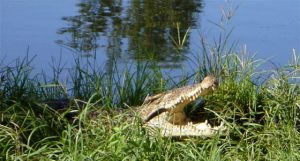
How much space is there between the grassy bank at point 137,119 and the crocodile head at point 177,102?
118mm

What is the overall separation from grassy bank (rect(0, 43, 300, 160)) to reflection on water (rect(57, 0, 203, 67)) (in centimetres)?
158

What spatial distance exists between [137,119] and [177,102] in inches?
21.0

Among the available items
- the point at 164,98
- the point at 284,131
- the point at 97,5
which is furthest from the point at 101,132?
the point at 97,5

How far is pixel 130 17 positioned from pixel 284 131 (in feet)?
21.0

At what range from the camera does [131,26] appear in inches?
376

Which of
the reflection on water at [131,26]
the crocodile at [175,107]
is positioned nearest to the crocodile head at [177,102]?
the crocodile at [175,107]

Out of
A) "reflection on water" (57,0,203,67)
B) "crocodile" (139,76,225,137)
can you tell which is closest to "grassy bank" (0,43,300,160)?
"crocodile" (139,76,225,137)

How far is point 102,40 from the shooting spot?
862 centimetres

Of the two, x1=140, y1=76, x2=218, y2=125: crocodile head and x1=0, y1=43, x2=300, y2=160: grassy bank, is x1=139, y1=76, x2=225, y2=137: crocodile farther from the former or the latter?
x1=0, y1=43, x2=300, y2=160: grassy bank

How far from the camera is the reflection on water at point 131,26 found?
7.63 metres

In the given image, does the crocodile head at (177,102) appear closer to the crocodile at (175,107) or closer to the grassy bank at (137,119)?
the crocodile at (175,107)

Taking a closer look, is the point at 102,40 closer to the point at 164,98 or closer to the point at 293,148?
the point at 164,98

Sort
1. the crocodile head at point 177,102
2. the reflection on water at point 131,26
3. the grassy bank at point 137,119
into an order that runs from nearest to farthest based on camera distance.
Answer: the grassy bank at point 137,119 < the crocodile head at point 177,102 < the reflection on water at point 131,26

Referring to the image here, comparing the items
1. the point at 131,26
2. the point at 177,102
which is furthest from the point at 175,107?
the point at 131,26
